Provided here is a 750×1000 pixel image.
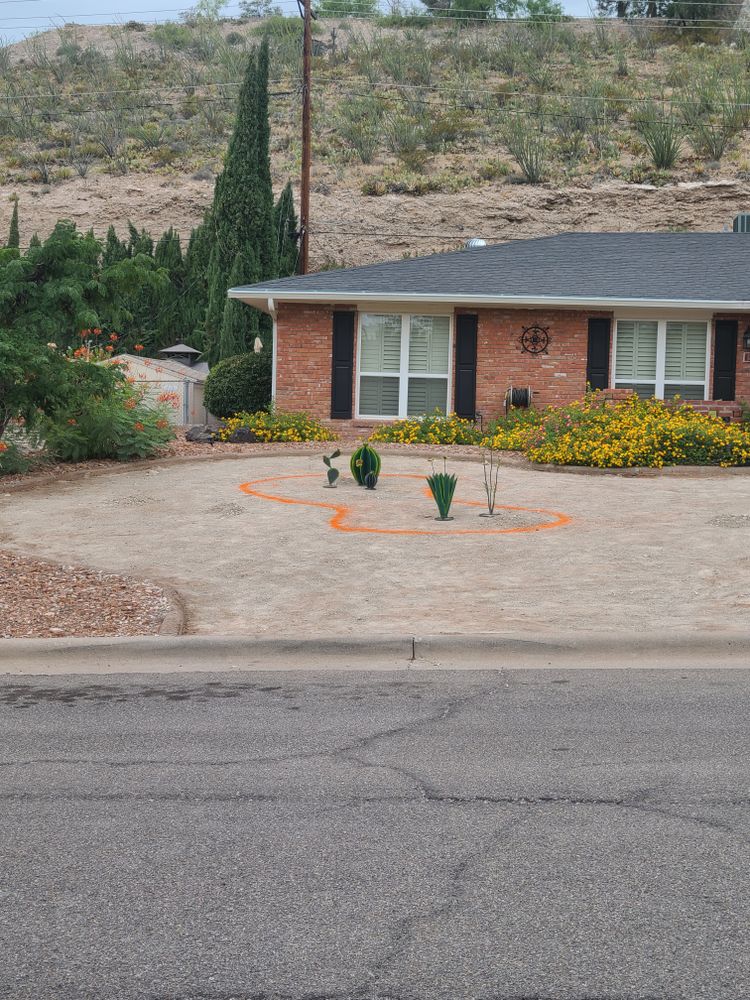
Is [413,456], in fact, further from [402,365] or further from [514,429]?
[402,365]

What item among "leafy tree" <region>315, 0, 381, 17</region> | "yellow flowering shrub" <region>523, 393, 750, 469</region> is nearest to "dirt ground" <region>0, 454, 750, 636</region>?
"yellow flowering shrub" <region>523, 393, 750, 469</region>

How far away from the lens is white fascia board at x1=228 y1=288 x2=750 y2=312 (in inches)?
853

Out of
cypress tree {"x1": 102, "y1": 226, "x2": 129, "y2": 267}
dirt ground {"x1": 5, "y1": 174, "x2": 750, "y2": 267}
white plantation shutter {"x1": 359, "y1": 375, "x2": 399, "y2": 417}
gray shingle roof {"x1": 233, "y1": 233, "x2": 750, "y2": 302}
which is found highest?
dirt ground {"x1": 5, "y1": 174, "x2": 750, "y2": 267}

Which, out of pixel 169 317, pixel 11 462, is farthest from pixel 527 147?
pixel 11 462

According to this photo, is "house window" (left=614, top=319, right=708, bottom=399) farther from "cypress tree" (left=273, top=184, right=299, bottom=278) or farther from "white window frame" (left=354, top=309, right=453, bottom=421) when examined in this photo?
"cypress tree" (left=273, top=184, right=299, bottom=278)

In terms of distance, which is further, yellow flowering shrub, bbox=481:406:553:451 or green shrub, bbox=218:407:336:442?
green shrub, bbox=218:407:336:442

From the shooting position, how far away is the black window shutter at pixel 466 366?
900 inches

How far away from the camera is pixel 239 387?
24.6 metres

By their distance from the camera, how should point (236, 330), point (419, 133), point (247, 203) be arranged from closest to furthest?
point (236, 330), point (247, 203), point (419, 133)

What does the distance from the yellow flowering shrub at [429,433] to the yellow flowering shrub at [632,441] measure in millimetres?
1796

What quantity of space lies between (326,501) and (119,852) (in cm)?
1020

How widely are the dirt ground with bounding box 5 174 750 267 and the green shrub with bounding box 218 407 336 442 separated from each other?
27.5 metres

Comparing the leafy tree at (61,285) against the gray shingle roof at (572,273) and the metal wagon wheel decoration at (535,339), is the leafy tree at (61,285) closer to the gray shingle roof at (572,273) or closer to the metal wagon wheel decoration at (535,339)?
the gray shingle roof at (572,273)

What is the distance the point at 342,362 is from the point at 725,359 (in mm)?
7600
